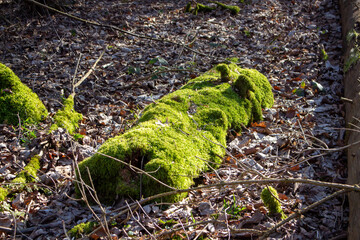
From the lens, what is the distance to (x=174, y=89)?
5.95 m

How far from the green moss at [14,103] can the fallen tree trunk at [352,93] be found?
13.8ft

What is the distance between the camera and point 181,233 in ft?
8.95

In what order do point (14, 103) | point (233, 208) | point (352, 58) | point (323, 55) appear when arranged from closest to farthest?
point (233, 208) < point (14, 103) < point (352, 58) < point (323, 55)

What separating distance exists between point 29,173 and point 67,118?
4.42 ft

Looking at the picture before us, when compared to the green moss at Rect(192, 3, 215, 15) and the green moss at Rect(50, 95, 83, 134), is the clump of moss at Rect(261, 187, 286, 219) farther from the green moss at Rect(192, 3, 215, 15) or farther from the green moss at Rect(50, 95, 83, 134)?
the green moss at Rect(192, 3, 215, 15)

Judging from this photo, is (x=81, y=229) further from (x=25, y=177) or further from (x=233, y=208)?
(x=233, y=208)

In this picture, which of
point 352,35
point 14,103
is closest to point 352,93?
point 352,35

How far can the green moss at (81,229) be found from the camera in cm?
278

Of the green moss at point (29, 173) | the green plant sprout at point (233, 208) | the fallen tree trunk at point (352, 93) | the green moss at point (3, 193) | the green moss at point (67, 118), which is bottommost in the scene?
the green moss at point (3, 193)

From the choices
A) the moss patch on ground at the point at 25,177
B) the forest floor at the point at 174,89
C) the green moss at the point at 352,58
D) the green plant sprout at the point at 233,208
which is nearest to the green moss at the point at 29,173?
the moss patch on ground at the point at 25,177

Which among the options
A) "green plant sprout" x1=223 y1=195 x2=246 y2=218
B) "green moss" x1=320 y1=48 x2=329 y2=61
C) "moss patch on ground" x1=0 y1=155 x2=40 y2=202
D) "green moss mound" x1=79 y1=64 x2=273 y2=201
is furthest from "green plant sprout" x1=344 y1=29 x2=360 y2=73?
"moss patch on ground" x1=0 y1=155 x2=40 y2=202

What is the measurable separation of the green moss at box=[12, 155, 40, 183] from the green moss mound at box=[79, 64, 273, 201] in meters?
0.77

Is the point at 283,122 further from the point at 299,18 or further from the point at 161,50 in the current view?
the point at 299,18

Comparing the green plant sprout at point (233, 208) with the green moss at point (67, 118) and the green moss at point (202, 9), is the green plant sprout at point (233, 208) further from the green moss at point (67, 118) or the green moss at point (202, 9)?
the green moss at point (202, 9)
